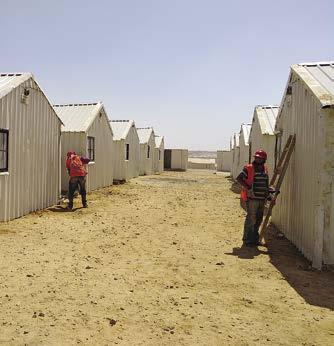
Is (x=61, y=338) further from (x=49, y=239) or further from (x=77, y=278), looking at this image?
(x=49, y=239)

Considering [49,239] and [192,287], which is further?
[49,239]

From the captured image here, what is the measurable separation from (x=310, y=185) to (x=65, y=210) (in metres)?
7.79

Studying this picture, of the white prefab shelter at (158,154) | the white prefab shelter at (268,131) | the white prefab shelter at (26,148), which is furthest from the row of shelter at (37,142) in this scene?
the white prefab shelter at (158,154)

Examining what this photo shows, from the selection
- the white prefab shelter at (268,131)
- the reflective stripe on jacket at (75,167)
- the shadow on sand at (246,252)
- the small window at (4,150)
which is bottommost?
the shadow on sand at (246,252)

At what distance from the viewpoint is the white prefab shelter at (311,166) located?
6.21 metres

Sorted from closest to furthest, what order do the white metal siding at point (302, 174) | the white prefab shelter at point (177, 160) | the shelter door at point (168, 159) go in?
the white metal siding at point (302, 174)
the white prefab shelter at point (177, 160)
the shelter door at point (168, 159)

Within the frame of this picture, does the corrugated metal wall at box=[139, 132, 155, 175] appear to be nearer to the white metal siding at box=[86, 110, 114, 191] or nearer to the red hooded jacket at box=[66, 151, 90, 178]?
the white metal siding at box=[86, 110, 114, 191]

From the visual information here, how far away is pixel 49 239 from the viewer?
26.5ft

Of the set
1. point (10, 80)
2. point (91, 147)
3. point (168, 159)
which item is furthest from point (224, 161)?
point (10, 80)

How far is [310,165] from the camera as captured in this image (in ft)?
22.8

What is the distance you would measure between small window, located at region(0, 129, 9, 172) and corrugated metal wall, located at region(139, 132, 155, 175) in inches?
785

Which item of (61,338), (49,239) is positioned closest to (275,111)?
(49,239)

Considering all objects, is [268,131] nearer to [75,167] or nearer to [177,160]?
[75,167]

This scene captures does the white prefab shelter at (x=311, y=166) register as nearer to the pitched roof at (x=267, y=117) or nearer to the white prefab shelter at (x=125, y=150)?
the pitched roof at (x=267, y=117)
